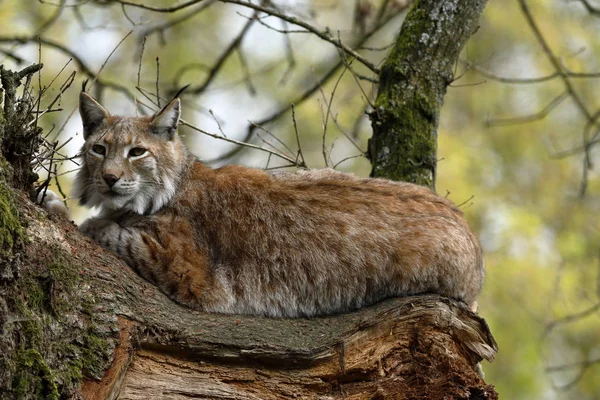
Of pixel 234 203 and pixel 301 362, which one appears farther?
pixel 234 203

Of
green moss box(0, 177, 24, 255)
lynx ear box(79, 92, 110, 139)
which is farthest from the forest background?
green moss box(0, 177, 24, 255)

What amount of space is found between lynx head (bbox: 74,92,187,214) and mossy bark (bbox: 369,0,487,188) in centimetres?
188

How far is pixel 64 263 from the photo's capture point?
4430 mm

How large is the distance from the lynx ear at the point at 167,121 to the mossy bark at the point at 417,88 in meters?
1.79

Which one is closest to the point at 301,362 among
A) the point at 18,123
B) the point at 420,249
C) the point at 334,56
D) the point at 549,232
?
the point at 420,249

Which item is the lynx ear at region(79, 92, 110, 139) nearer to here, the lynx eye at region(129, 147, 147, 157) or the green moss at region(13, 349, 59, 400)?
the lynx eye at region(129, 147, 147, 157)

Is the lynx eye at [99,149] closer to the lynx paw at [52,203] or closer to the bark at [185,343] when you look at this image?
the lynx paw at [52,203]

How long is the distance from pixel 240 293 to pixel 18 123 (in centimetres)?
214

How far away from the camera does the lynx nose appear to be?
232 inches

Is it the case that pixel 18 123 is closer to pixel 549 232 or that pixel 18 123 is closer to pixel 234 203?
pixel 234 203

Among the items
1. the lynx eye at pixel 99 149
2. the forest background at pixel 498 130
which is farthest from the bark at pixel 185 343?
the forest background at pixel 498 130

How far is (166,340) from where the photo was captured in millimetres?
4559

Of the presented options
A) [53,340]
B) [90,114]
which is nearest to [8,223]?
[53,340]

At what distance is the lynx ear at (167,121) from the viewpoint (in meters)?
6.37
